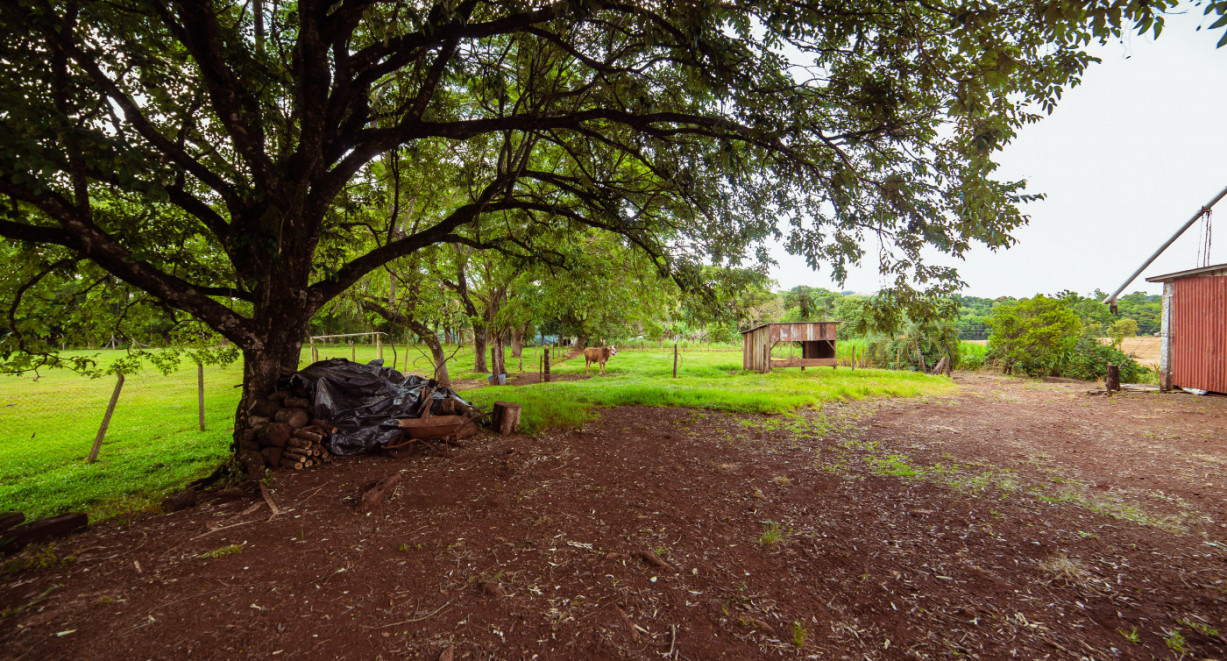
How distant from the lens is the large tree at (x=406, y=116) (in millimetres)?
3279

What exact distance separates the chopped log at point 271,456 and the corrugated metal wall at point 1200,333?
18.1m

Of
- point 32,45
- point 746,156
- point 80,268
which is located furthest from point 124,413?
point 746,156

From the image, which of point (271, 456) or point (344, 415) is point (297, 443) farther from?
point (344, 415)

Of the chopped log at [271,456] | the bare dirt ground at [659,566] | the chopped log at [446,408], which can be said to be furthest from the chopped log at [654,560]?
the chopped log at [271,456]

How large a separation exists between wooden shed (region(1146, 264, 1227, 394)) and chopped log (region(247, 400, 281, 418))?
59.8 ft

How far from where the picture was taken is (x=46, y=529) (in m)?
3.24

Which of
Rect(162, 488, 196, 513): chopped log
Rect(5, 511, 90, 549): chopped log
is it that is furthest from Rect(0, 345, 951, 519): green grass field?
Rect(5, 511, 90, 549): chopped log

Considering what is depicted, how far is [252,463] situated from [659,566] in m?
4.27

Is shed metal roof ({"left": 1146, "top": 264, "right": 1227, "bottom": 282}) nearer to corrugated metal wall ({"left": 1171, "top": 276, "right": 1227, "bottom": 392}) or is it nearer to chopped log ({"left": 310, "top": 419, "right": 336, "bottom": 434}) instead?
corrugated metal wall ({"left": 1171, "top": 276, "right": 1227, "bottom": 392})

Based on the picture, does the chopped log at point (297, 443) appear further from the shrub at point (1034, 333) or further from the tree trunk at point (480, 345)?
the shrub at point (1034, 333)

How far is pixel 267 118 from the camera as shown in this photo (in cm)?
532

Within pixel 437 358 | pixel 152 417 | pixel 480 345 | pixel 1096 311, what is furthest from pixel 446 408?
pixel 1096 311

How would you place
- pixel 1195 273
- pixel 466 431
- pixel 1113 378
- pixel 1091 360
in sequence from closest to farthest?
pixel 466 431, pixel 1195 273, pixel 1113 378, pixel 1091 360

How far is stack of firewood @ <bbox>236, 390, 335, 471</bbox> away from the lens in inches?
181
